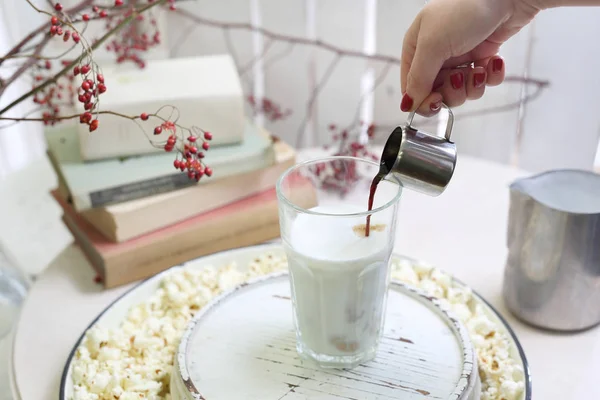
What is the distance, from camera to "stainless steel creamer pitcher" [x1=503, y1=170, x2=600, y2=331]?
60 centimetres

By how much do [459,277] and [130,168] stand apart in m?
0.41

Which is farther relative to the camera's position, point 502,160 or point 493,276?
point 502,160

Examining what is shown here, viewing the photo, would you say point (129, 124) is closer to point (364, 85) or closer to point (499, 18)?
point (499, 18)

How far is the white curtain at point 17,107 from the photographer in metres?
1.25

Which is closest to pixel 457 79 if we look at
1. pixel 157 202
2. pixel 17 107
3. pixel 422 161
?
pixel 422 161

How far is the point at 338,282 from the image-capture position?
520 mm

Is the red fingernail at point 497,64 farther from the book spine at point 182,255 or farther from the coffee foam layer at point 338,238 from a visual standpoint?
the book spine at point 182,255

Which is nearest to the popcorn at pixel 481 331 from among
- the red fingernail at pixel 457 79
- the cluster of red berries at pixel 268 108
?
the red fingernail at pixel 457 79

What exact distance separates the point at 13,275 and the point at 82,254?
0.08 meters

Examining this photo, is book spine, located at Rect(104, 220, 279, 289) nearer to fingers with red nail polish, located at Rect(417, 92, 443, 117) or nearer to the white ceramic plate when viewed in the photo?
the white ceramic plate

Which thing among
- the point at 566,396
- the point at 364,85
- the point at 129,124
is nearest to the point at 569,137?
the point at 364,85

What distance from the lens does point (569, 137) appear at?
1072 mm

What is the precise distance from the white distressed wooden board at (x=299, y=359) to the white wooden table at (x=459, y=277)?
0.10 metres

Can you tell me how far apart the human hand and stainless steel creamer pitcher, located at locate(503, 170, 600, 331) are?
4.8 inches
